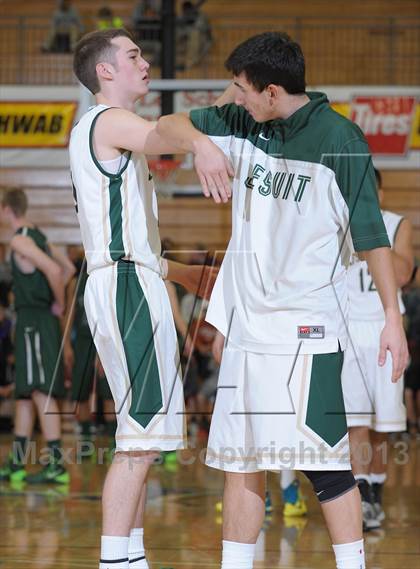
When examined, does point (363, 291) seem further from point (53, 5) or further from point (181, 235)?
point (53, 5)

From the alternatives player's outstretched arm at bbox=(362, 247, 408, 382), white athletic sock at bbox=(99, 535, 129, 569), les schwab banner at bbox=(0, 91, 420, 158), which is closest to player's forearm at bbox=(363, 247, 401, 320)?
player's outstretched arm at bbox=(362, 247, 408, 382)

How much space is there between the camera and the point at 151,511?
6238 millimetres

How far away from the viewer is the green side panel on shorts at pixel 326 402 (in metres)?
3.26

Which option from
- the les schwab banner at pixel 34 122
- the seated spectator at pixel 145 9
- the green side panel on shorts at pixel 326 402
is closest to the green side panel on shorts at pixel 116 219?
the green side panel on shorts at pixel 326 402

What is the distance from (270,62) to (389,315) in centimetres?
91

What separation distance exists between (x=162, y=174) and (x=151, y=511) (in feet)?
9.76

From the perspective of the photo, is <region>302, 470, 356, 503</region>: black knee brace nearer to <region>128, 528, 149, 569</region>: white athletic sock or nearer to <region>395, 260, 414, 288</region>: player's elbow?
<region>128, 528, 149, 569</region>: white athletic sock

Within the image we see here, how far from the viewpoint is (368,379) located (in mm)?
5719

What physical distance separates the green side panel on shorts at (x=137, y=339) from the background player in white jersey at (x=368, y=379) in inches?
84.3

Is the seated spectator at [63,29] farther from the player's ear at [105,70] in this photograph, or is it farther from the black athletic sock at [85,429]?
the player's ear at [105,70]

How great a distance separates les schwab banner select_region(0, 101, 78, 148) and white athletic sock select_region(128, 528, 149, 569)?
912 centimetres

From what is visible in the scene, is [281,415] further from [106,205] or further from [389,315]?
[106,205]

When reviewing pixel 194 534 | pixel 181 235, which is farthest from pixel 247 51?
pixel 181 235

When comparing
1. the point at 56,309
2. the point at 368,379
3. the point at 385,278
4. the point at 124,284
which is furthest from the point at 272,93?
the point at 56,309
